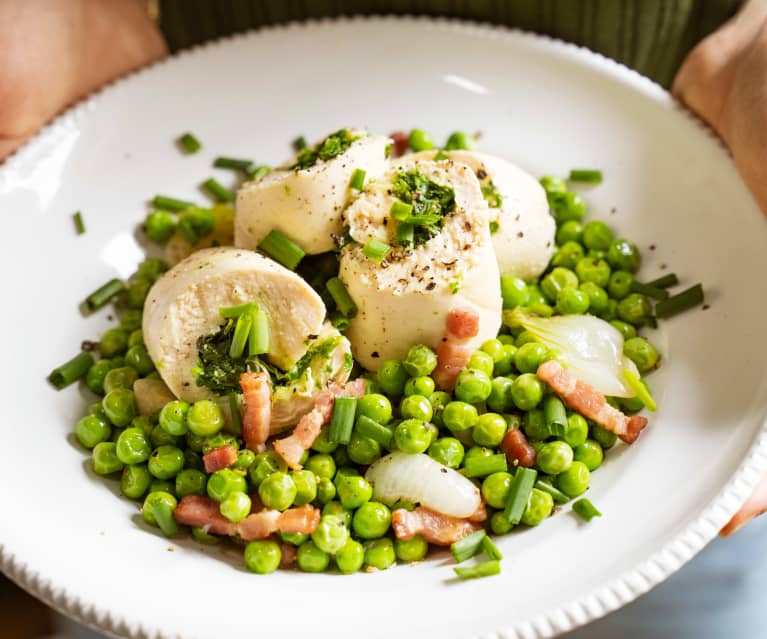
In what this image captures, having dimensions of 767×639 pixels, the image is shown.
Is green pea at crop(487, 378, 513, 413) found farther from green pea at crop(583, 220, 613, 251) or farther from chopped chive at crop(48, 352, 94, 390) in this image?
chopped chive at crop(48, 352, 94, 390)

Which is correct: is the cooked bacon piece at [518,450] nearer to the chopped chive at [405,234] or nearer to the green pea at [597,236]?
the chopped chive at [405,234]

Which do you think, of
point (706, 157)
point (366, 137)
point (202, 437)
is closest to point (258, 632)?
point (202, 437)

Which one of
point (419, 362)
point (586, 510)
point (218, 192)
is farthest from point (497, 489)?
point (218, 192)

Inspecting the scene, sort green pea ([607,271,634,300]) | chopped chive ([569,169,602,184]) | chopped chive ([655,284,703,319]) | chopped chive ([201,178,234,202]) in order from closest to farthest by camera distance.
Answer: chopped chive ([655,284,703,319]) → green pea ([607,271,634,300]) → chopped chive ([569,169,602,184]) → chopped chive ([201,178,234,202])

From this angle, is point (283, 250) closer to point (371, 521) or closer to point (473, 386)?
point (473, 386)

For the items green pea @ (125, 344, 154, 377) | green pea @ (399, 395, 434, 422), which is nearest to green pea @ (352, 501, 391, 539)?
green pea @ (399, 395, 434, 422)

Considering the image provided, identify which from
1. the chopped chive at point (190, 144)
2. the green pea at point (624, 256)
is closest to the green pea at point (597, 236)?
the green pea at point (624, 256)

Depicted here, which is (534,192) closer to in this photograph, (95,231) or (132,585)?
(95,231)
